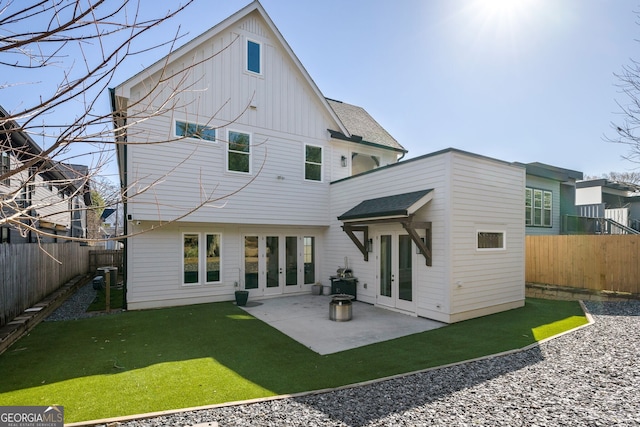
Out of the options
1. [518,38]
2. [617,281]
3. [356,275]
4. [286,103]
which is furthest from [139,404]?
[617,281]

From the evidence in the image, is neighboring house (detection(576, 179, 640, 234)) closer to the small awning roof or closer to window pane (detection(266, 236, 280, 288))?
the small awning roof

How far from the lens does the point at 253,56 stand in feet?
37.7

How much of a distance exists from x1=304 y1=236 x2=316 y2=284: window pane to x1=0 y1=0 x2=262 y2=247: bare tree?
Result: 398 inches

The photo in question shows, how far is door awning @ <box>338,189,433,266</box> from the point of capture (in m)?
8.32

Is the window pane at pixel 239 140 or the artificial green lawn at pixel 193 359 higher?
the window pane at pixel 239 140

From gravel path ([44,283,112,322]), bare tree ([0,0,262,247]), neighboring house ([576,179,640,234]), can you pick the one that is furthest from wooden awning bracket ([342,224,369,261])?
neighboring house ([576,179,640,234])

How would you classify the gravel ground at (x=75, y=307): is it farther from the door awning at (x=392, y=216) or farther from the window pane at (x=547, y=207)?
the window pane at (x=547, y=207)

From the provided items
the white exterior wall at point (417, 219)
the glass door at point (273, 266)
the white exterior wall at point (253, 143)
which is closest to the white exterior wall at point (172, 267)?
the glass door at point (273, 266)

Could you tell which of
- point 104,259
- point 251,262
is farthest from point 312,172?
point 104,259

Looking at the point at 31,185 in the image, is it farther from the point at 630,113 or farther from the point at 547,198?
the point at 547,198

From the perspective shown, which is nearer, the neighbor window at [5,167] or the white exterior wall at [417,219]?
the neighbor window at [5,167]

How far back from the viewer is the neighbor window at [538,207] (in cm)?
1611

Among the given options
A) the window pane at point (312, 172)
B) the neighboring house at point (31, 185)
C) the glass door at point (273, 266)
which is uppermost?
the window pane at point (312, 172)

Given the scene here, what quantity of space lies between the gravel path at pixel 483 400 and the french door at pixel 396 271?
12.3 ft
